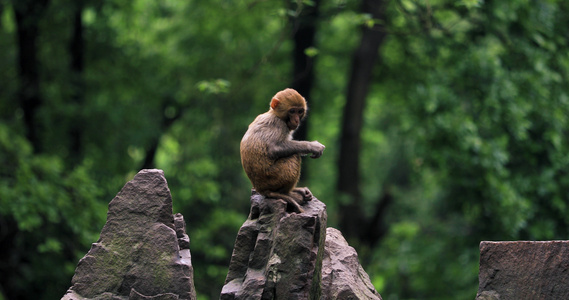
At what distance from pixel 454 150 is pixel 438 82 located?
1.30m

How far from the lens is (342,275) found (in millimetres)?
5863

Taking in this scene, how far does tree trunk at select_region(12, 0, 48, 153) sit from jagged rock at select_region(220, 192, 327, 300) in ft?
29.2

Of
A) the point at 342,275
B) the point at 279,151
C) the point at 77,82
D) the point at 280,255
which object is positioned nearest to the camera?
the point at 280,255

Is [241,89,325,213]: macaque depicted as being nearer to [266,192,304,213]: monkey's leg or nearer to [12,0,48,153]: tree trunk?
[266,192,304,213]: monkey's leg

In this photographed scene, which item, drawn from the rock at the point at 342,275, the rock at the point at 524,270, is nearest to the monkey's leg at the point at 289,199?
the rock at the point at 342,275

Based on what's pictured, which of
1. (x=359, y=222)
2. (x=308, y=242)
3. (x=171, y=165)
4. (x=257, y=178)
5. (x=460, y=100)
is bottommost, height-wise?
(x=359, y=222)

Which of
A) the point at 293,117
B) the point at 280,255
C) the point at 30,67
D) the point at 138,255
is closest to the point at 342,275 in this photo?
the point at 280,255

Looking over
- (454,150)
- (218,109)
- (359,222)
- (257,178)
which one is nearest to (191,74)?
(218,109)

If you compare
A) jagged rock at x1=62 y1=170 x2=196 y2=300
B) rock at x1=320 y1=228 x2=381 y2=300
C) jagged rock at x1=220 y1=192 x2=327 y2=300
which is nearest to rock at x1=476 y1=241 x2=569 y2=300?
rock at x1=320 y1=228 x2=381 y2=300

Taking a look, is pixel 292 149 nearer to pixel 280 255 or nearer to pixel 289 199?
pixel 289 199

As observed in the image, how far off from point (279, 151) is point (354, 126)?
32.0ft

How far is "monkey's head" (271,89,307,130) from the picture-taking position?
565cm

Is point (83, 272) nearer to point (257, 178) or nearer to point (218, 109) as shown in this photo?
point (257, 178)

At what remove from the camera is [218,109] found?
1459 centimetres
